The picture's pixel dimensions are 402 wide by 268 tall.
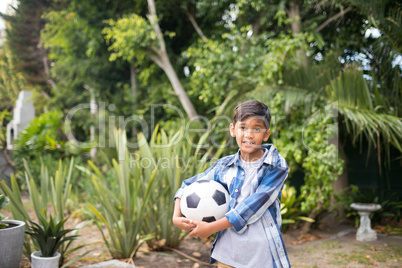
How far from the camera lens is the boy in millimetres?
1417

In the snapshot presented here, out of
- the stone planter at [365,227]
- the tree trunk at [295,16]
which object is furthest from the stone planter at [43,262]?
the tree trunk at [295,16]

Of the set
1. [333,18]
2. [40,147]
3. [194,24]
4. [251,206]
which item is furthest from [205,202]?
[194,24]

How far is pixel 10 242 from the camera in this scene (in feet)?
8.16

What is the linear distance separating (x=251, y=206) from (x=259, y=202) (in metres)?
0.04

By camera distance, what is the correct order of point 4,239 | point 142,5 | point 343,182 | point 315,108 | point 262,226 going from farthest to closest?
1. point 142,5
2. point 343,182
3. point 315,108
4. point 4,239
5. point 262,226

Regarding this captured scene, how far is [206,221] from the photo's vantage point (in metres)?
1.51

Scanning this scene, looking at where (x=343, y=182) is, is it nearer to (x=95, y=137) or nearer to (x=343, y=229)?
(x=343, y=229)

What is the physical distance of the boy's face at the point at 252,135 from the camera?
1.51 meters

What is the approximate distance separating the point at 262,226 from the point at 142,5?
8.27 m

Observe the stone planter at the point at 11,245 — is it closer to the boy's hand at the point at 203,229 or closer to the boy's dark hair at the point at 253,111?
the boy's hand at the point at 203,229

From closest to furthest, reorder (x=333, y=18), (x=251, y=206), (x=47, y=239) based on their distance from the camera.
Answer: (x=251, y=206)
(x=47, y=239)
(x=333, y=18)

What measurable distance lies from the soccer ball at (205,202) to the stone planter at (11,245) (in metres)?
1.70

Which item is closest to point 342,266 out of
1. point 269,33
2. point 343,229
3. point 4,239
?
point 343,229

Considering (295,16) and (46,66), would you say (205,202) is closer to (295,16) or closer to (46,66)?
(295,16)
